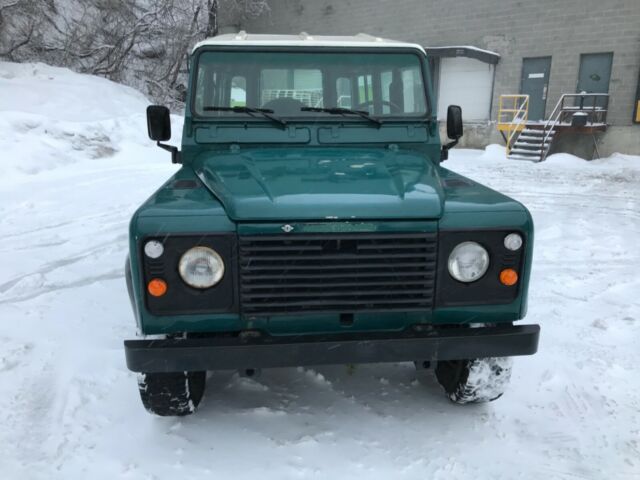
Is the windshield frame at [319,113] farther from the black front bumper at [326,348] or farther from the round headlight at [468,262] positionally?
the black front bumper at [326,348]

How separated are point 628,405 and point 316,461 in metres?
1.88

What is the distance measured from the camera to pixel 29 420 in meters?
3.00

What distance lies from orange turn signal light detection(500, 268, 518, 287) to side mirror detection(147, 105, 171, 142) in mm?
2498

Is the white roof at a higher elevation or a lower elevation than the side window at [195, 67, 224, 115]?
higher

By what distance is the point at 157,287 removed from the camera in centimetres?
256

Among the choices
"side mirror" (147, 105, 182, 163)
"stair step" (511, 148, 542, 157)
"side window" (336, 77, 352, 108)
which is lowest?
"stair step" (511, 148, 542, 157)

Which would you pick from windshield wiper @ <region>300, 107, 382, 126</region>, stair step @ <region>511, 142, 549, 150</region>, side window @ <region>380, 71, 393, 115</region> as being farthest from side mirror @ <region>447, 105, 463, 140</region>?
stair step @ <region>511, 142, 549, 150</region>

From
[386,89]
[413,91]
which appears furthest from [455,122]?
[386,89]

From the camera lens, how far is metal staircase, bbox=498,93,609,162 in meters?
16.1

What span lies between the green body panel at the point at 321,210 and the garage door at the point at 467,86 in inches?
694

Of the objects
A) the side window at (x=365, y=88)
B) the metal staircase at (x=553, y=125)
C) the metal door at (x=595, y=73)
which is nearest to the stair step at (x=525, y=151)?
Answer: the metal staircase at (x=553, y=125)

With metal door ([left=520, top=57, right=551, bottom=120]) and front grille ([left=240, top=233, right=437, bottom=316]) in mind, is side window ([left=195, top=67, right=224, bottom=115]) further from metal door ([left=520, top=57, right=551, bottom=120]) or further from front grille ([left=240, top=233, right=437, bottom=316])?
metal door ([left=520, top=57, right=551, bottom=120])

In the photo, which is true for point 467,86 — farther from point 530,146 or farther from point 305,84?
point 305,84

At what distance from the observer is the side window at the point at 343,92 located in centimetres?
381
